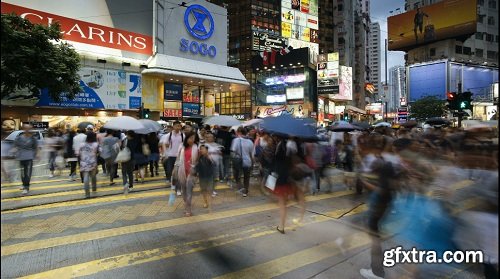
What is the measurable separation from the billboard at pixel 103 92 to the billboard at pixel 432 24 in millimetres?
44703

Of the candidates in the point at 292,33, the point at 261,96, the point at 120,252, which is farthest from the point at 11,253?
the point at 292,33

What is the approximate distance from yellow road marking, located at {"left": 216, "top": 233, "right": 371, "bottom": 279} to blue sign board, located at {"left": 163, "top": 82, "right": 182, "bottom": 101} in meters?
26.1

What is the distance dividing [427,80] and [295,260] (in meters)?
53.9

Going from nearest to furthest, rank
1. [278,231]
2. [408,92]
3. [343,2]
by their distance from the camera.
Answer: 1. [278,231]
2. [408,92]
3. [343,2]

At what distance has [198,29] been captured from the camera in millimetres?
30906

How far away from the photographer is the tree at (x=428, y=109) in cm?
3934

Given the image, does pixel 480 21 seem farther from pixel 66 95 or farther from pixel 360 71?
pixel 66 95

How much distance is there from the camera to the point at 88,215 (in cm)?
655

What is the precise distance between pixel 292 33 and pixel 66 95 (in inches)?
2054

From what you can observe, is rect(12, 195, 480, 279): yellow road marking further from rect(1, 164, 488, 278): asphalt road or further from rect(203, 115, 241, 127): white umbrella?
rect(203, 115, 241, 127): white umbrella

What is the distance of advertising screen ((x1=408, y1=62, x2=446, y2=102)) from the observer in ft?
157

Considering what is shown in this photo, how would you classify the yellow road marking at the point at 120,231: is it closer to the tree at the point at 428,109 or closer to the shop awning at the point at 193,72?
the shop awning at the point at 193,72

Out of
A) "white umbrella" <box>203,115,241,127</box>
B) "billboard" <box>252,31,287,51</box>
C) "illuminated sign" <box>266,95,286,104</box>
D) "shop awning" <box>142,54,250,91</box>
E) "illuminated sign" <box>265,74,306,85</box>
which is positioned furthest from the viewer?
"billboard" <box>252,31,287,51</box>

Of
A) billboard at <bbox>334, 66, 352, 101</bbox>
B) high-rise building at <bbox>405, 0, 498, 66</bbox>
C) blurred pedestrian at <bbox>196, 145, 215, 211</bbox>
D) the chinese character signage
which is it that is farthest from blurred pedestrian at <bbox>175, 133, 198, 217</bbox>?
high-rise building at <bbox>405, 0, 498, 66</bbox>
